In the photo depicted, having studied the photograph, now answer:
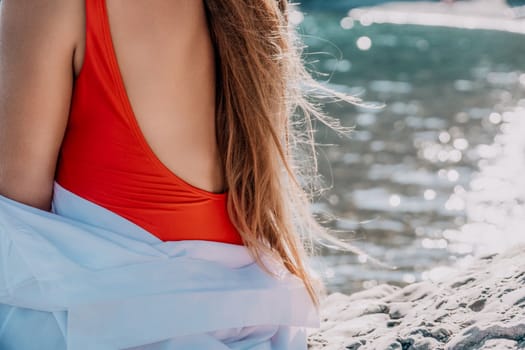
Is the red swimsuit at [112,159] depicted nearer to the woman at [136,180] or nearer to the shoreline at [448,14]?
the woman at [136,180]

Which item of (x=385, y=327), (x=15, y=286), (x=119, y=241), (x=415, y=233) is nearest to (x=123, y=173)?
(x=119, y=241)

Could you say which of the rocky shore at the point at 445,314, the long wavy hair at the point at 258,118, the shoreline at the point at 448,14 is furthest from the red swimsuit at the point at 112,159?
the shoreline at the point at 448,14

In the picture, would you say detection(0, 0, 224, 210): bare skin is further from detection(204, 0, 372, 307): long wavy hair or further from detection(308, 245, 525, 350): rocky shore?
detection(308, 245, 525, 350): rocky shore

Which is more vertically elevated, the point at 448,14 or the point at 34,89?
the point at 448,14

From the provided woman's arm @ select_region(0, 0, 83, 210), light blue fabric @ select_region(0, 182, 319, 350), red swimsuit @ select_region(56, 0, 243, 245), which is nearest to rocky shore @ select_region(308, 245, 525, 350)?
light blue fabric @ select_region(0, 182, 319, 350)

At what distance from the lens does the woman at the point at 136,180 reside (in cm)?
223

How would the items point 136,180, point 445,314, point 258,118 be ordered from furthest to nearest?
point 445,314, point 258,118, point 136,180

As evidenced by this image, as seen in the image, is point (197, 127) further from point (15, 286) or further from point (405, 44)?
point (405, 44)

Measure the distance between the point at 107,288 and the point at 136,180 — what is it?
0.27 meters

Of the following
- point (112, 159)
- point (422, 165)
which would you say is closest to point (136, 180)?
point (112, 159)

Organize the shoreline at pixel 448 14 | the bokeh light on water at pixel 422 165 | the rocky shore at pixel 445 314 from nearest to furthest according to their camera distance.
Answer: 1. the rocky shore at pixel 445 314
2. the bokeh light on water at pixel 422 165
3. the shoreline at pixel 448 14

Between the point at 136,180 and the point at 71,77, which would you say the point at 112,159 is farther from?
the point at 71,77

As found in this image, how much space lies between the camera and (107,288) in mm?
2215

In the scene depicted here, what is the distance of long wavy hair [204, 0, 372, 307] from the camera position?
99.0 inches
